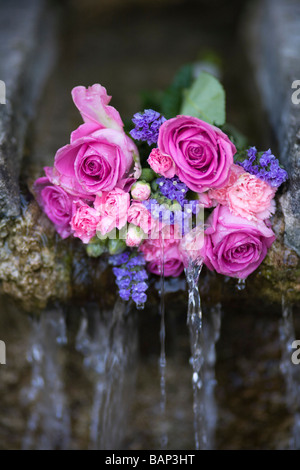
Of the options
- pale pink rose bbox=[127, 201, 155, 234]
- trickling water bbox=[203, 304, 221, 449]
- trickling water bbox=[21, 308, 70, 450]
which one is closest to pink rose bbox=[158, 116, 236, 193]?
pale pink rose bbox=[127, 201, 155, 234]

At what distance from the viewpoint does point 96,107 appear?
1.18m

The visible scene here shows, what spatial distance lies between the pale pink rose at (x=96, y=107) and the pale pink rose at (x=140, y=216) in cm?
20

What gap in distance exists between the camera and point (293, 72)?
166cm

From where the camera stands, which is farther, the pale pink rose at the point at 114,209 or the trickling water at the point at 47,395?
the trickling water at the point at 47,395

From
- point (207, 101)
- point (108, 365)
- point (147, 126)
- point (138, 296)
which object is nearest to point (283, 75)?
point (207, 101)

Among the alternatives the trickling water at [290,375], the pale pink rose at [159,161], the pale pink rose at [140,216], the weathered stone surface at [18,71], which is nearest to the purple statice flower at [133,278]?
the pale pink rose at [140,216]

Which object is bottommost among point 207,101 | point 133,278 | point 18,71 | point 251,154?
point 133,278

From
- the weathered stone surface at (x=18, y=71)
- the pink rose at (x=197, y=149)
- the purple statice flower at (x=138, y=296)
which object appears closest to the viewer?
the pink rose at (x=197, y=149)

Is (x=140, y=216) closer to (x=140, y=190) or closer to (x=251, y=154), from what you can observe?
(x=140, y=190)

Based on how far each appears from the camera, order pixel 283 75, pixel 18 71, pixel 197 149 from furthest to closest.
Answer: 1. pixel 18 71
2. pixel 283 75
3. pixel 197 149

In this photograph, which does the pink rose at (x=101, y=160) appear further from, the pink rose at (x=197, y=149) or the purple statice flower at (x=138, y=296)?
the purple statice flower at (x=138, y=296)

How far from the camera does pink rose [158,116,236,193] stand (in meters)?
1.13

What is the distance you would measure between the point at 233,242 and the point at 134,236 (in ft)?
0.80

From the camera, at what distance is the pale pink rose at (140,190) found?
1.18 meters
